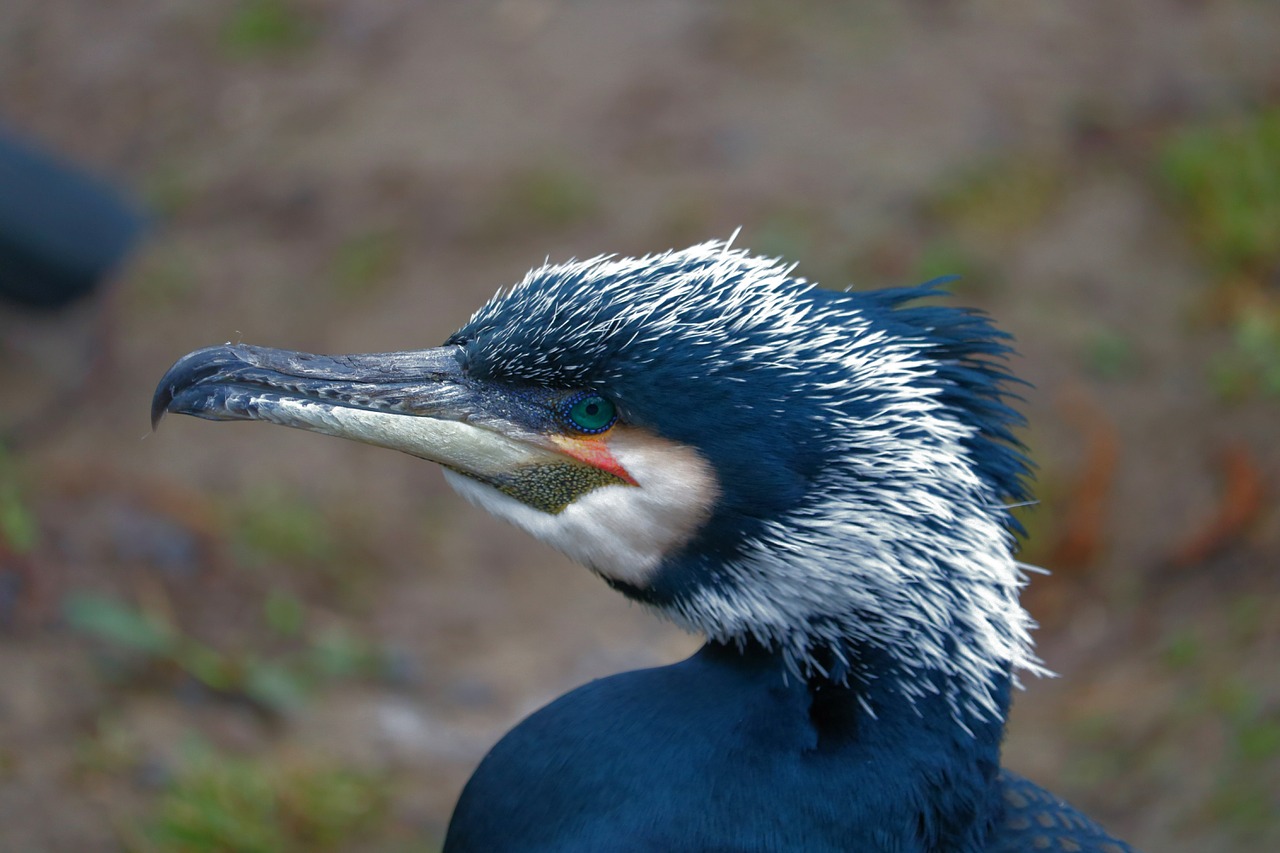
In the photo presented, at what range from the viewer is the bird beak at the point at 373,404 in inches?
81.0

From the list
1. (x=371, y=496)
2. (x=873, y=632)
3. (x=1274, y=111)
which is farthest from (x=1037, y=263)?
(x=873, y=632)

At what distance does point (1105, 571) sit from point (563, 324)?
12.0ft

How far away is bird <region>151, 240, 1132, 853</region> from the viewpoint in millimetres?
2006

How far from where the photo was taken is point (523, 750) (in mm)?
2215

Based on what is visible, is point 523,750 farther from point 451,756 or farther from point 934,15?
point 934,15

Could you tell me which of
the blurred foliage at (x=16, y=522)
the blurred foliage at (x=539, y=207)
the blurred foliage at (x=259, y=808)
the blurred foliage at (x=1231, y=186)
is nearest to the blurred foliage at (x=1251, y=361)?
the blurred foliage at (x=1231, y=186)

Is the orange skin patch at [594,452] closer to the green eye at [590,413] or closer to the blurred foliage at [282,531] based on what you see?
the green eye at [590,413]

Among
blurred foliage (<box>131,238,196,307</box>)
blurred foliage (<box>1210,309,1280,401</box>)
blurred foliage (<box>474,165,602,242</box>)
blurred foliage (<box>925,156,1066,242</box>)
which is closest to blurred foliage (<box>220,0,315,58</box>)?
blurred foliage (<box>131,238,196,307</box>)

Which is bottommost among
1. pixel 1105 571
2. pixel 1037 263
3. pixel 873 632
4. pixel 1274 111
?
pixel 873 632

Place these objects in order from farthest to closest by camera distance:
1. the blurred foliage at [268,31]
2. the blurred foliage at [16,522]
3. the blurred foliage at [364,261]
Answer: the blurred foliage at [268,31] → the blurred foliage at [364,261] → the blurred foliage at [16,522]

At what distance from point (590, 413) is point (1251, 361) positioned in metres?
4.40

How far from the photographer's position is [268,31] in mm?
7918

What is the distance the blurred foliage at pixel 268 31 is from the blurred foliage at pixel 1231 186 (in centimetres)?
542

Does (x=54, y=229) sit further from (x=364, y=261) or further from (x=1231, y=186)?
(x=1231, y=186)
